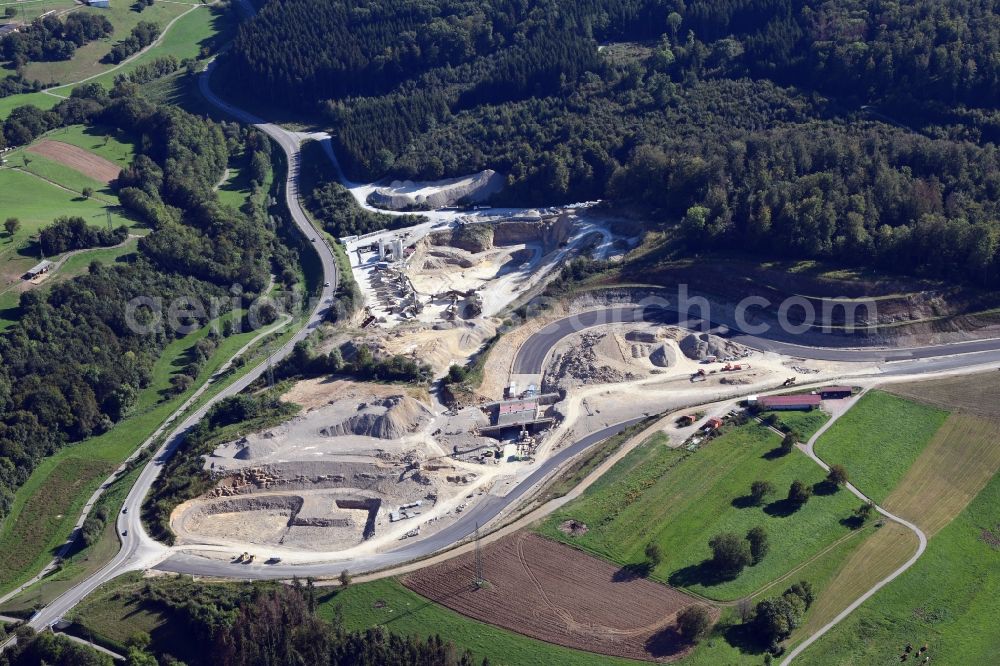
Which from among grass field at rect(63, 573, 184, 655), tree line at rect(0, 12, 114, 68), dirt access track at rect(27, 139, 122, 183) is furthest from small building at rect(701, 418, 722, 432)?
tree line at rect(0, 12, 114, 68)

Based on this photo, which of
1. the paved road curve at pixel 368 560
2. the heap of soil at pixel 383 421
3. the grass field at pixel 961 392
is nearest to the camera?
the paved road curve at pixel 368 560

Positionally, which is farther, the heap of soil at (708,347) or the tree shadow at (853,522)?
the heap of soil at (708,347)

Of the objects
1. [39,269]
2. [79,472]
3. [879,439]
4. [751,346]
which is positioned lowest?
[79,472]

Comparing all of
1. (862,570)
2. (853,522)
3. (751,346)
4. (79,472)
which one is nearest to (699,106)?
(751,346)

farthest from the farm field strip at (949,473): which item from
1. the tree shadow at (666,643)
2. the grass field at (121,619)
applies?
the grass field at (121,619)

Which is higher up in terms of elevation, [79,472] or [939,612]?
[939,612]

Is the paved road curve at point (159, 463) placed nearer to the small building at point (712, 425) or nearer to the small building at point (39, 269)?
the small building at point (39, 269)

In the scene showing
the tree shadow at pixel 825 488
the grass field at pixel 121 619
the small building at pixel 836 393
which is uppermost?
the small building at pixel 836 393

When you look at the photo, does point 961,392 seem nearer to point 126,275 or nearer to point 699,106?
Answer: point 699,106

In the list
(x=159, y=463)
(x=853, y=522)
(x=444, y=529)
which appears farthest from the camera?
(x=159, y=463)
